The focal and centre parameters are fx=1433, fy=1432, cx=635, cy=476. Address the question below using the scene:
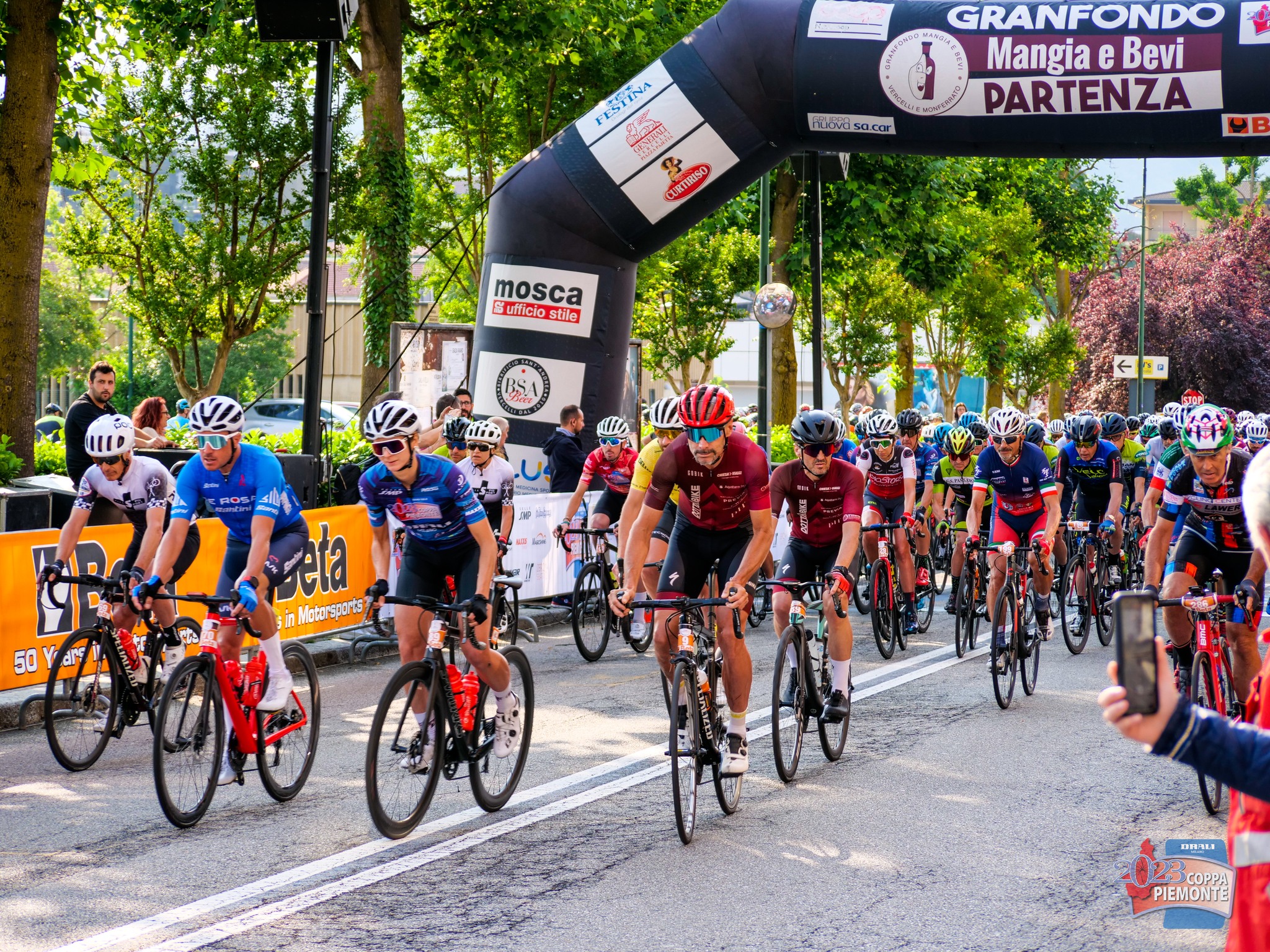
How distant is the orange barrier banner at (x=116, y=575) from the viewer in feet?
30.6

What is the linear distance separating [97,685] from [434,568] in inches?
94.8

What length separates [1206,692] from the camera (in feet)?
23.3

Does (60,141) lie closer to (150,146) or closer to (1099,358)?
(150,146)

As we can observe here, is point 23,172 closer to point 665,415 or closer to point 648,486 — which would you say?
point 665,415

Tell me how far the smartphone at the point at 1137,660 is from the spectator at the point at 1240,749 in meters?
0.01

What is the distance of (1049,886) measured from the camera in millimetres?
5793

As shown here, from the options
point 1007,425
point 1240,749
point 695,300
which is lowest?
point 1240,749

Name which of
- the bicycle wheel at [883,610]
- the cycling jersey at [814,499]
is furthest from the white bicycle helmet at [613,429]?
the cycling jersey at [814,499]

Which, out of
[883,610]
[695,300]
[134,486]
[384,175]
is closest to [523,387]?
[384,175]

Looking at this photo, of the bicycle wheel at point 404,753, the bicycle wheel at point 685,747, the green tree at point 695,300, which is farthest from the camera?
the green tree at point 695,300

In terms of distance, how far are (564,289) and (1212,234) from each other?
51.6 m

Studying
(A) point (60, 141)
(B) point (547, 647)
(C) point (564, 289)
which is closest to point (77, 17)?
(A) point (60, 141)

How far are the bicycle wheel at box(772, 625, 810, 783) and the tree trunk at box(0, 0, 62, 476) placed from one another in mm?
8985

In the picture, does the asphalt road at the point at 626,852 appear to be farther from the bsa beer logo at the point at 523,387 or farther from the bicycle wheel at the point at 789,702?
the bsa beer logo at the point at 523,387
